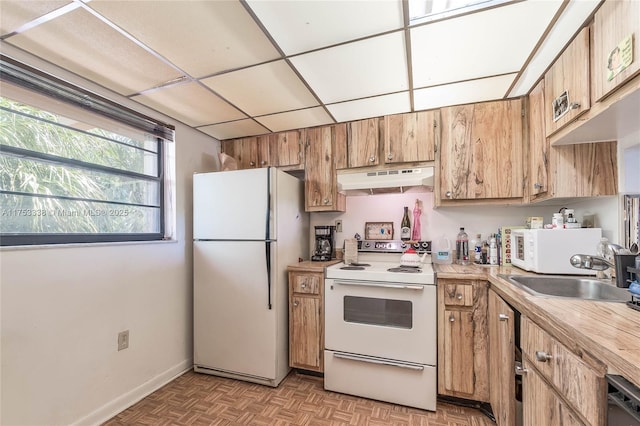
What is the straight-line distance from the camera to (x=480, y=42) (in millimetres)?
1380

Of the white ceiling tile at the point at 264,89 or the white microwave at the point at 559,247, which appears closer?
the white microwave at the point at 559,247

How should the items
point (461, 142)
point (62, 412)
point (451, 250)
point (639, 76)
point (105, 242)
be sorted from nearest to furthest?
1. point (639, 76)
2. point (62, 412)
3. point (105, 242)
4. point (461, 142)
5. point (451, 250)

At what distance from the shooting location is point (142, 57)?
150 centimetres

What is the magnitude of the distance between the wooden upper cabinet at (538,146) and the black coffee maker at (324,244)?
160 cm

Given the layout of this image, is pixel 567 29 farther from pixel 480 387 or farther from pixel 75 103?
pixel 75 103

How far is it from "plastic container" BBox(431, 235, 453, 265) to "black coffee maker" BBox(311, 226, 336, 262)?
0.93m

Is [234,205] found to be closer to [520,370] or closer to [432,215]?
[432,215]

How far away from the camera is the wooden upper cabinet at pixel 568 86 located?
47.6 inches

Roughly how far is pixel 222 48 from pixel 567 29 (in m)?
1.70

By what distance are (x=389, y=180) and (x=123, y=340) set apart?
2.28m

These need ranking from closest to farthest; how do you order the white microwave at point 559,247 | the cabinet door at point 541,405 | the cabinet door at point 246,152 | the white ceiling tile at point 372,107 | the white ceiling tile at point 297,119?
the cabinet door at point 541,405 < the white microwave at point 559,247 < the white ceiling tile at point 372,107 < the white ceiling tile at point 297,119 < the cabinet door at point 246,152

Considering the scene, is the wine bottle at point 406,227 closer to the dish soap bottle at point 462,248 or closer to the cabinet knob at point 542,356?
the dish soap bottle at point 462,248

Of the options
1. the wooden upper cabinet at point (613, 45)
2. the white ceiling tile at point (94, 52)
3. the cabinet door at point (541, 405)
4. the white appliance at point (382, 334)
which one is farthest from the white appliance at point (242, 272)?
the wooden upper cabinet at point (613, 45)

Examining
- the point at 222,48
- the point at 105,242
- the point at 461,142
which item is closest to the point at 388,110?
the point at 461,142
